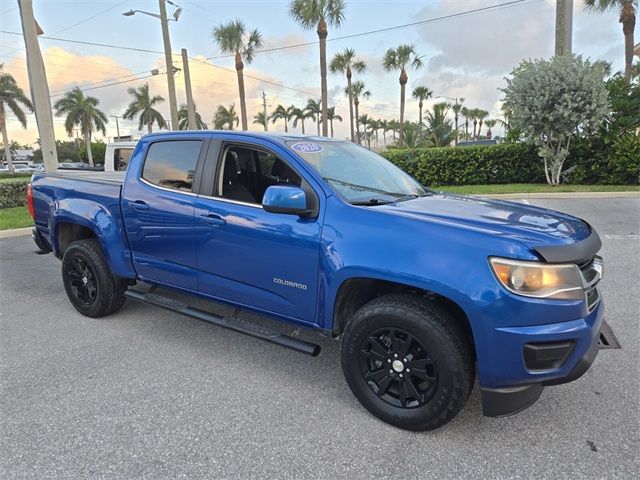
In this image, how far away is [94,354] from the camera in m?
3.65

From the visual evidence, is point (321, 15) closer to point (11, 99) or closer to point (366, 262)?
point (366, 262)

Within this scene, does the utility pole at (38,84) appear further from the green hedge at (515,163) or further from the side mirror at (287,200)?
the green hedge at (515,163)

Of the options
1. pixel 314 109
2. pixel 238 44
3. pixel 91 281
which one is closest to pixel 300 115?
pixel 314 109

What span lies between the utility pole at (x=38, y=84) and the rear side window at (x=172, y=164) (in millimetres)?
8598

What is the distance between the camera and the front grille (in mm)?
2385

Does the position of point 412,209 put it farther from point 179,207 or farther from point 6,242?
point 6,242

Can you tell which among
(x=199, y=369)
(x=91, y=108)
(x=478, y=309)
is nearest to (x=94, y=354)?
(x=199, y=369)

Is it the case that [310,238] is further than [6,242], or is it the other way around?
[6,242]

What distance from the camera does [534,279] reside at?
7.38 feet

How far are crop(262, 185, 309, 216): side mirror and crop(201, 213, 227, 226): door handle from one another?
0.59 m

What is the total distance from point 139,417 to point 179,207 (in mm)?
1548

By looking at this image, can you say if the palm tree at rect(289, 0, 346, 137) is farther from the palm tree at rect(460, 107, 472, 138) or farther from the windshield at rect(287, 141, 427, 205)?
the palm tree at rect(460, 107, 472, 138)

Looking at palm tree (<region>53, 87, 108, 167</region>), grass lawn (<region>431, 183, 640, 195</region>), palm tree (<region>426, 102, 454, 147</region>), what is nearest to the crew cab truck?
grass lawn (<region>431, 183, 640, 195</region>)

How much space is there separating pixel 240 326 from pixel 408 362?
134cm
